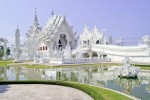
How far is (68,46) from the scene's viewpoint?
4097 centimetres

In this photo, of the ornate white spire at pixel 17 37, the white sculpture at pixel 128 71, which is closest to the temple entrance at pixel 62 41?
the ornate white spire at pixel 17 37

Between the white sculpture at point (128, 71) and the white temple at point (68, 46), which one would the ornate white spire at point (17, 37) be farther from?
the white sculpture at point (128, 71)

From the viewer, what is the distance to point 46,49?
5228 cm

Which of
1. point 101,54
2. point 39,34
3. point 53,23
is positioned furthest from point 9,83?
point 53,23

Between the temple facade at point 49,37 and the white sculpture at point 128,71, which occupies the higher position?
the temple facade at point 49,37

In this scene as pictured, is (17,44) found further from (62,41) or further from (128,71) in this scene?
(128,71)

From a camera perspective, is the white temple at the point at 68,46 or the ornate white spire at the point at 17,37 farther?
the ornate white spire at the point at 17,37

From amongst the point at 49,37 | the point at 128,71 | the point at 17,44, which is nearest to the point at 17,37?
the point at 17,44

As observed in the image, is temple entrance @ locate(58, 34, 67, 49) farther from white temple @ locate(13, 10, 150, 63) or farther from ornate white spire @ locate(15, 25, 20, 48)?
ornate white spire @ locate(15, 25, 20, 48)

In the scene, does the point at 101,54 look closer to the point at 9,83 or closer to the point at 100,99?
the point at 9,83

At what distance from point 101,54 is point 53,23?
14.7 metres

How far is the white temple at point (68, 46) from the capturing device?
38281mm

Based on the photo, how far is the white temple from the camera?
38.3m

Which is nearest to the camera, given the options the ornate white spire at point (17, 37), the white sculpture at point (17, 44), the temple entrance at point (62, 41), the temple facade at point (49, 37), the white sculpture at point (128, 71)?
the white sculpture at point (128, 71)
